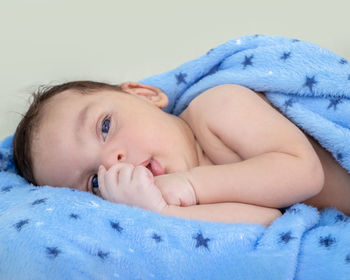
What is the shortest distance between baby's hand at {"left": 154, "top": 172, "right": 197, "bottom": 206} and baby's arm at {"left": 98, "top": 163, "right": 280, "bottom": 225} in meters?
0.01

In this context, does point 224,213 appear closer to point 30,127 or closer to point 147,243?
point 147,243

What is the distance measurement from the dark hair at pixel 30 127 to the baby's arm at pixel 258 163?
1.07ft

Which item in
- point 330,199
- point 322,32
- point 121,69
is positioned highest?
point 322,32

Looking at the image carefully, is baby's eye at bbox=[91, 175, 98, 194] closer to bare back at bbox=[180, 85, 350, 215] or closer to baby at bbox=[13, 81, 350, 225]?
baby at bbox=[13, 81, 350, 225]

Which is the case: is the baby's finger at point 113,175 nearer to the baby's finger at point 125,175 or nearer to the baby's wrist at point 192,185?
the baby's finger at point 125,175

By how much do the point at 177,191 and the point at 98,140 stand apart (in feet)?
0.73

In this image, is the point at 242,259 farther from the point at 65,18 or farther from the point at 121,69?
the point at 65,18

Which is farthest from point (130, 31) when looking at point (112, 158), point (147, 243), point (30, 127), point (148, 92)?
point (147, 243)

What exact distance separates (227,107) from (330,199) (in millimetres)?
314

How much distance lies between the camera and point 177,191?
2.85 ft

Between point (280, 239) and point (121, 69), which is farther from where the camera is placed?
point (121, 69)

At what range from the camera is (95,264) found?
2.49ft

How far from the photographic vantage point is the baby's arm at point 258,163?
0.87 metres

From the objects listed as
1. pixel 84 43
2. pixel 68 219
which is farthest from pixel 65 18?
pixel 68 219
